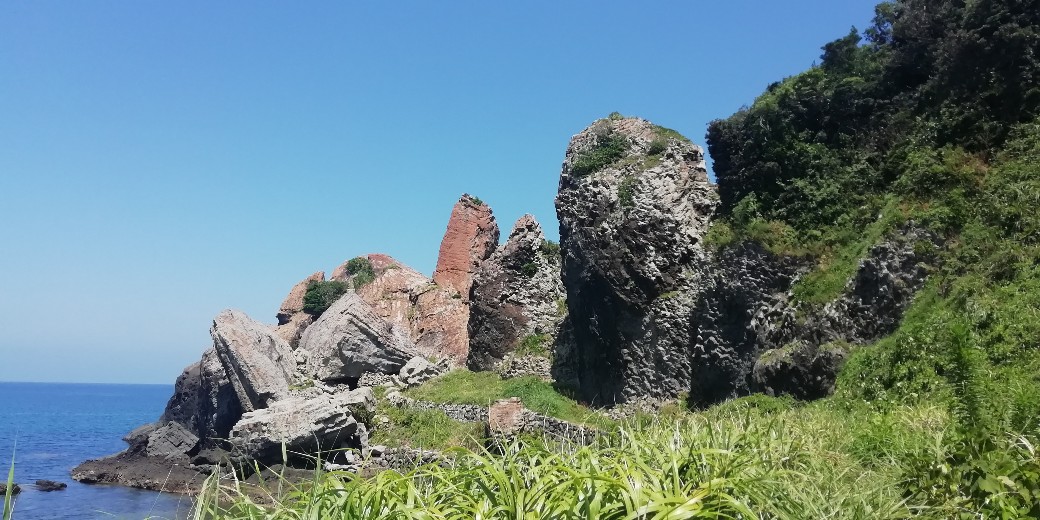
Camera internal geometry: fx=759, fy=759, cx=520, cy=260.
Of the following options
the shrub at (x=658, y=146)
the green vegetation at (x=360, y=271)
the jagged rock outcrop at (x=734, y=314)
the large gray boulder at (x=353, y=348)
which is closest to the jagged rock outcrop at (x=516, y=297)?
the large gray boulder at (x=353, y=348)

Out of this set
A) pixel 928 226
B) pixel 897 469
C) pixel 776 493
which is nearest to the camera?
pixel 776 493

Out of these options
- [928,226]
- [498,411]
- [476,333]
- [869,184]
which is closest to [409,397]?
[476,333]

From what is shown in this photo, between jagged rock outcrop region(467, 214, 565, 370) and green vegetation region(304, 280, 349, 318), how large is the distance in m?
16.6

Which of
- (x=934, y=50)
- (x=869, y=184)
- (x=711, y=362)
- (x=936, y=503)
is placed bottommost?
(x=936, y=503)

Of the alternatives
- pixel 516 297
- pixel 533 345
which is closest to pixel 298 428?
pixel 533 345

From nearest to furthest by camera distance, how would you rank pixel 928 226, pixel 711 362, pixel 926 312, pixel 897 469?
1. pixel 897 469
2. pixel 926 312
3. pixel 928 226
4. pixel 711 362

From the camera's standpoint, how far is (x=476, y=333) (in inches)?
1328

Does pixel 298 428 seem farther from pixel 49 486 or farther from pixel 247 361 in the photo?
pixel 49 486

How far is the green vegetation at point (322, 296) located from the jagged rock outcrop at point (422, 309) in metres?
3.12

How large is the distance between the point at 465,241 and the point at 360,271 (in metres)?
8.40

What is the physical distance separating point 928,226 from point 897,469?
11.2m

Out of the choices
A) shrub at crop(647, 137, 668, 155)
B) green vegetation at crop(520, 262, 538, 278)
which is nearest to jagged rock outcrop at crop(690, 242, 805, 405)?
shrub at crop(647, 137, 668, 155)

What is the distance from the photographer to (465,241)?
144ft

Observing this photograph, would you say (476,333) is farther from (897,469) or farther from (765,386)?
(897,469)
